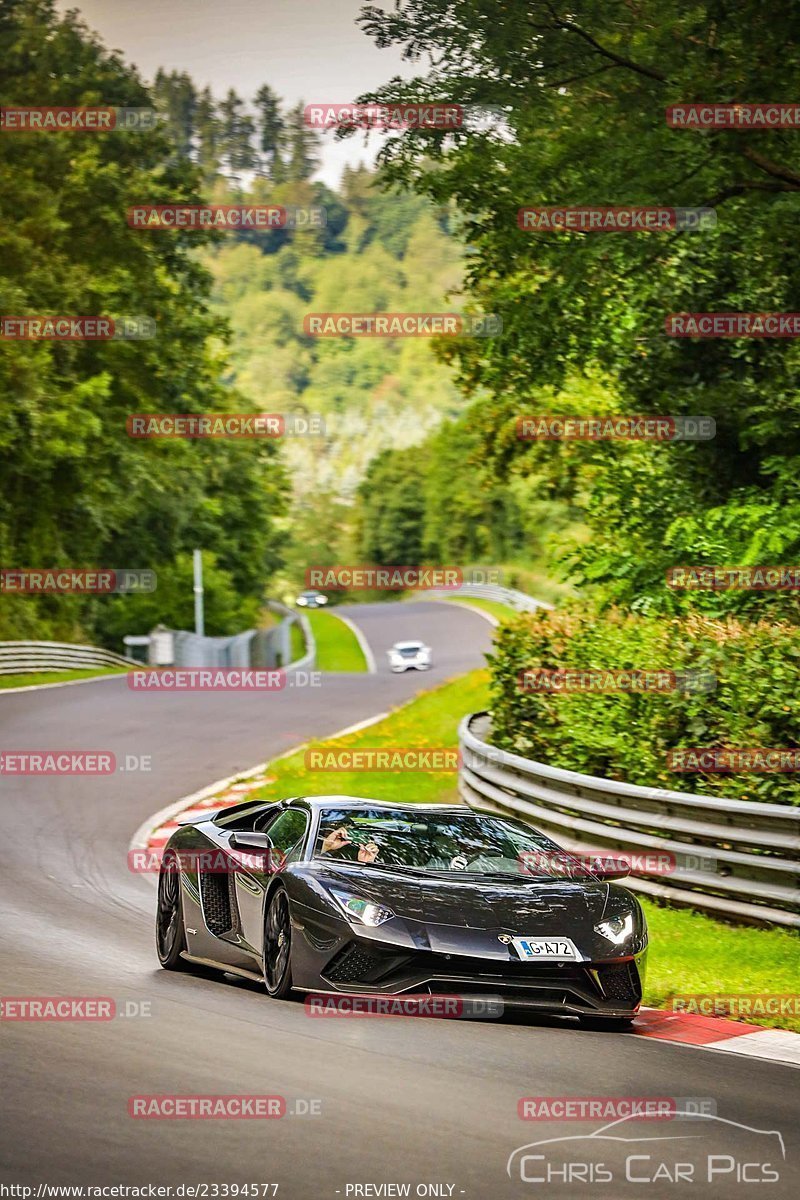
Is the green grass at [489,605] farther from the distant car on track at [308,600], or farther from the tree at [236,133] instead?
the tree at [236,133]

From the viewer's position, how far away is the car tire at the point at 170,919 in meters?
10.5

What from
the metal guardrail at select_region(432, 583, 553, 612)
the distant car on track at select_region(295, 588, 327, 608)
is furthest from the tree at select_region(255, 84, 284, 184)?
the metal guardrail at select_region(432, 583, 553, 612)

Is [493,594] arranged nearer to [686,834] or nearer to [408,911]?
[686,834]

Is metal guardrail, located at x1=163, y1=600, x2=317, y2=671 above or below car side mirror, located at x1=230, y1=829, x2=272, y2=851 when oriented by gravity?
below

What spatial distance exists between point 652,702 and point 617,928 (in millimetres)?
5094

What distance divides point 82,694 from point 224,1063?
29.1 metres

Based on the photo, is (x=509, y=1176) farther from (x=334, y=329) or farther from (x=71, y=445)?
(x=71, y=445)

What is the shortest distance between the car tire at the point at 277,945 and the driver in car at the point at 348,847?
0.39 m

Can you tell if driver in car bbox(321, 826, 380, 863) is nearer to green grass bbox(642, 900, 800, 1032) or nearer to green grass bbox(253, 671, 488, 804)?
green grass bbox(642, 900, 800, 1032)

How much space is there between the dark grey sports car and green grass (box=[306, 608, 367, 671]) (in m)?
52.7

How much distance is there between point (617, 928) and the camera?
8984 millimetres

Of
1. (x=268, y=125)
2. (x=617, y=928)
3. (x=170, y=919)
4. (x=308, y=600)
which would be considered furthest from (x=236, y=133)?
(x=617, y=928)

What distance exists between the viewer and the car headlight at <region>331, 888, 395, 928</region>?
27.9ft

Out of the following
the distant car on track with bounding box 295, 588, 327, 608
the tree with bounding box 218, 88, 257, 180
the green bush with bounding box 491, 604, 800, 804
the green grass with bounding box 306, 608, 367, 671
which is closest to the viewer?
the green bush with bounding box 491, 604, 800, 804
